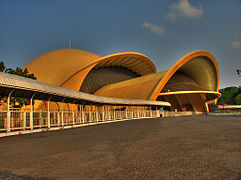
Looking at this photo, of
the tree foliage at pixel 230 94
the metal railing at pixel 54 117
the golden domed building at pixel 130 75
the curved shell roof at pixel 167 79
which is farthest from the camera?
the tree foliage at pixel 230 94

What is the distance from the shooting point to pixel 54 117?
1355 centimetres

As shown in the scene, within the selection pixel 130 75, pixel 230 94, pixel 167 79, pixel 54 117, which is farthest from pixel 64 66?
pixel 230 94

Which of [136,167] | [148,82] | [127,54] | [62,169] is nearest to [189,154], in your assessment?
[136,167]

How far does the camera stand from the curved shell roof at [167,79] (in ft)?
118

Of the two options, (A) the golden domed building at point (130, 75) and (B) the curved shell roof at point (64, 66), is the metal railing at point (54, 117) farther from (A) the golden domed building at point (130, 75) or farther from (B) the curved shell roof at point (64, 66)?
(B) the curved shell roof at point (64, 66)

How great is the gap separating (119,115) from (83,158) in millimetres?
20286

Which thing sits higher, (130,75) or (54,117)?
(130,75)

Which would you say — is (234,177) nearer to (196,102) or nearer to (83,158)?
(83,158)

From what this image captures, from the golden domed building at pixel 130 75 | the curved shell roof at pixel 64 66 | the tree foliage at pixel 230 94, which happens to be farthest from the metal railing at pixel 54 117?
the tree foliage at pixel 230 94

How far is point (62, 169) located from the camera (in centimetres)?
338

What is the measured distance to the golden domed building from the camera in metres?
33.4

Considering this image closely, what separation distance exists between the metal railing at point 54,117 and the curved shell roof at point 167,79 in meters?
5.92

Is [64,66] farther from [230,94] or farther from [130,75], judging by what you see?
[230,94]

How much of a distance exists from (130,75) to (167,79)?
20.2m
